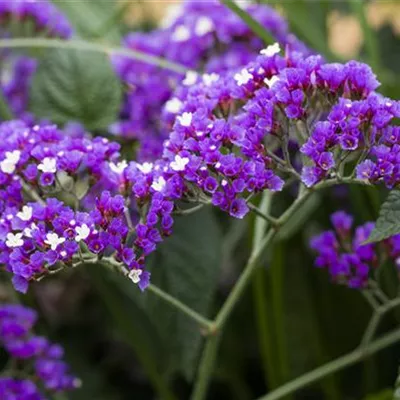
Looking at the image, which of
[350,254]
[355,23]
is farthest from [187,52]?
[355,23]

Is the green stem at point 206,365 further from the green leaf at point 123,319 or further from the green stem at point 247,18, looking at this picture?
the green stem at point 247,18

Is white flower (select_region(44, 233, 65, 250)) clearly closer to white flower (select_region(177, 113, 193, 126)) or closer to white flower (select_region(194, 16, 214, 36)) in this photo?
white flower (select_region(177, 113, 193, 126))

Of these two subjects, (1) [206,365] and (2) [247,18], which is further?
(2) [247,18]

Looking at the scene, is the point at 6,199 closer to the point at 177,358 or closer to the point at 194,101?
the point at 194,101

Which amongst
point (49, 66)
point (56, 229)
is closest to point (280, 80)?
point (56, 229)

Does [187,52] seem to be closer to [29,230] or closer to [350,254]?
[350,254]
